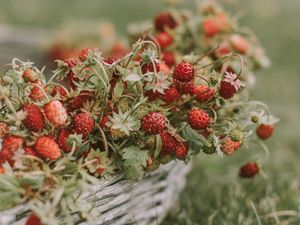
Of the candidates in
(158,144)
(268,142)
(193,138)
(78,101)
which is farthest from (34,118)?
(268,142)

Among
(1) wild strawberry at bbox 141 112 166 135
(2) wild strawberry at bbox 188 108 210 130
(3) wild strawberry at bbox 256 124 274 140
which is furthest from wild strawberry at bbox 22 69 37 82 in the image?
(3) wild strawberry at bbox 256 124 274 140

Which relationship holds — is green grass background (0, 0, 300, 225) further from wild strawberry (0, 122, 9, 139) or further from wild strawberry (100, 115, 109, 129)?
wild strawberry (0, 122, 9, 139)

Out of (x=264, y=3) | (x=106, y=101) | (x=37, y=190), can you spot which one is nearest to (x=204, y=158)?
(x=106, y=101)

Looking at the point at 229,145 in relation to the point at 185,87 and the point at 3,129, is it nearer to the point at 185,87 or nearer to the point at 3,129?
the point at 185,87

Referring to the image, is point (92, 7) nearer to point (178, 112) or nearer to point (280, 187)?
point (280, 187)

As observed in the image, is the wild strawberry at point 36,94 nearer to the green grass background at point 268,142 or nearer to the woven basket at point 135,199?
the woven basket at point 135,199

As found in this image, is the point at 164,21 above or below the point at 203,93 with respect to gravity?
above
